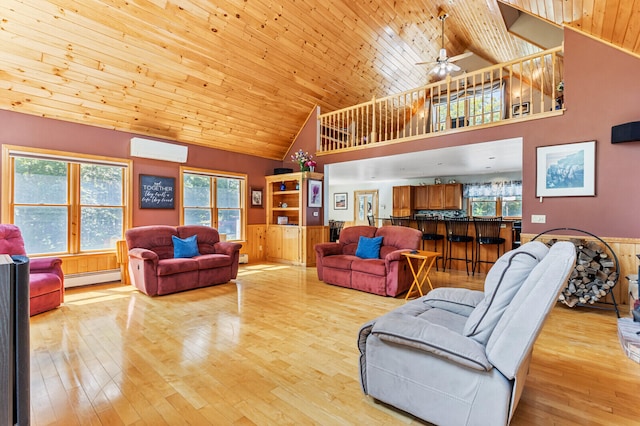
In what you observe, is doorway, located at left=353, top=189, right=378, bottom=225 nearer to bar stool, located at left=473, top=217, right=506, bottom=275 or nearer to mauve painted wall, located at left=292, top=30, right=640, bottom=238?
bar stool, located at left=473, top=217, right=506, bottom=275

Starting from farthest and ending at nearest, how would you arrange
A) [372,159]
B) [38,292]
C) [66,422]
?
[372,159] → [38,292] → [66,422]

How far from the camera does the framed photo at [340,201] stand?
38.8 feet

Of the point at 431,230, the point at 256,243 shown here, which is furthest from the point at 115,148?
the point at 431,230

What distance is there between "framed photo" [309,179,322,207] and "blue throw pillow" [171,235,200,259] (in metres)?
2.71

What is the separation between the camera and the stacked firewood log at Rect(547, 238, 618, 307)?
3.56 metres

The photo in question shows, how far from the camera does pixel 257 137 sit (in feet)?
22.5

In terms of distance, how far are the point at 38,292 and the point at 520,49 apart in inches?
408

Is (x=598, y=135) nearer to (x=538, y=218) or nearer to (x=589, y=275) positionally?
(x=538, y=218)

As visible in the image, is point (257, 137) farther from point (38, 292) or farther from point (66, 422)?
point (66, 422)

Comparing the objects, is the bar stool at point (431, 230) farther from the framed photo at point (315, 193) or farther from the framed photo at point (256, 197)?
the framed photo at point (256, 197)

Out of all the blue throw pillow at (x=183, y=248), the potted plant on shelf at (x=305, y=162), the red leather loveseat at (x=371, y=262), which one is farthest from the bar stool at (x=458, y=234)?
the blue throw pillow at (x=183, y=248)

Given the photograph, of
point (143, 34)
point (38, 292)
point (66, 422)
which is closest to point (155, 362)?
point (66, 422)

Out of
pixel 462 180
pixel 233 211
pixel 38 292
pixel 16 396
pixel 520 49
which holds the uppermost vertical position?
pixel 520 49

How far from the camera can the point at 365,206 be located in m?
11.2
